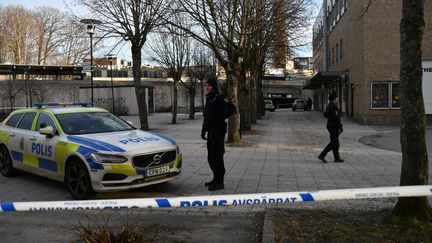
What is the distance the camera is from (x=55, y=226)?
5.68 meters

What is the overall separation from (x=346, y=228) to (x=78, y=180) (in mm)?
4275

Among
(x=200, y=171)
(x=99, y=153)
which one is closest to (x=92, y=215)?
(x=99, y=153)

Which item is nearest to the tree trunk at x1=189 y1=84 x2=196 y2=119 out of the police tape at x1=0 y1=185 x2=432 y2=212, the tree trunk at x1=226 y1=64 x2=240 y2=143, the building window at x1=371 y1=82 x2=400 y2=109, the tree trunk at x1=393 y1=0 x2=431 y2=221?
the building window at x1=371 y1=82 x2=400 y2=109

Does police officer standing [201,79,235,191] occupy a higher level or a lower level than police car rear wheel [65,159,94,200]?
higher

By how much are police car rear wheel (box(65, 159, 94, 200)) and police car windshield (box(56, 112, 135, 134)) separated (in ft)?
2.56

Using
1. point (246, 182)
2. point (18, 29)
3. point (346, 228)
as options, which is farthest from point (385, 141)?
point (18, 29)

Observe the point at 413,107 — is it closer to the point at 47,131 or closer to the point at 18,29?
the point at 47,131

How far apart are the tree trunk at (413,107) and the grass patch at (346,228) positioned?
242 millimetres

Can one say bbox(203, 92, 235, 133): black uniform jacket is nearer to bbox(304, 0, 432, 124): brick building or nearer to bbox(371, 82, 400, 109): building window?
bbox(304, 0, 432, 124): brick building

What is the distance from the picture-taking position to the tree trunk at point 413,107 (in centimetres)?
477

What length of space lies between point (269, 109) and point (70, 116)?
48.0 metres

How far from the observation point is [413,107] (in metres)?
4.78

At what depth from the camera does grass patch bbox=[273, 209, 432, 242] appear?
14.8ft

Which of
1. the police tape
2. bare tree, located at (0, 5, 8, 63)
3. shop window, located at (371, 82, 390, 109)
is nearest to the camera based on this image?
the police tape
